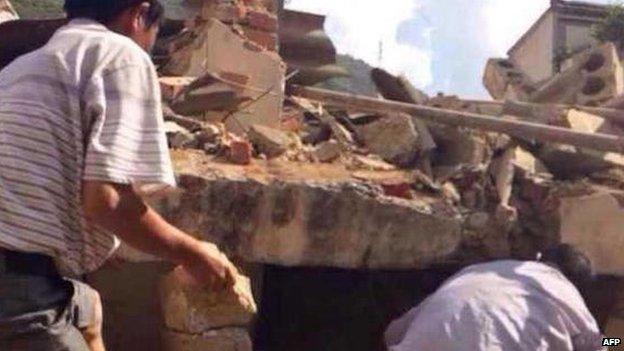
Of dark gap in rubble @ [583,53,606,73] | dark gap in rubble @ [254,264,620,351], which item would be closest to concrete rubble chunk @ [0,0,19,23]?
dark gap in rubble @ [254,264,620,351]

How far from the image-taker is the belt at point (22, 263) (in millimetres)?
1870

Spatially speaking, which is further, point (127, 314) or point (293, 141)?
point (293, 141)

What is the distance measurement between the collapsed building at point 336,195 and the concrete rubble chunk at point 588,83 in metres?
1.09

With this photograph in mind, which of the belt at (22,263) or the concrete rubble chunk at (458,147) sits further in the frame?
the concrete rubble chunk at (458,147)

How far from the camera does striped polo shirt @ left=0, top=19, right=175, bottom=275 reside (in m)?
1.83

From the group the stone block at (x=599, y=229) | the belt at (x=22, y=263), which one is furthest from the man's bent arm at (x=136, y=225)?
the stone block at (x=599, y=229)

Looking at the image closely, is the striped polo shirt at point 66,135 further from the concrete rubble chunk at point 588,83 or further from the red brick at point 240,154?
the concrete rubble chunk at point 588,83

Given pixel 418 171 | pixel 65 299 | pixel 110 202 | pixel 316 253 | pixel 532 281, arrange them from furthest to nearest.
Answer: pixel 418 171
pixel 316 253
pixel 532 281
pixel 65 299
pixel 110 202

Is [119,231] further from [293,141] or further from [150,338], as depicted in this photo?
[293,141]

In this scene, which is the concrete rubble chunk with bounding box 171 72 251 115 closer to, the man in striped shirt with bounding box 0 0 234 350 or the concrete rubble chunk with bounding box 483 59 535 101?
the man in striped shirt with bounding box 0 0 234 350

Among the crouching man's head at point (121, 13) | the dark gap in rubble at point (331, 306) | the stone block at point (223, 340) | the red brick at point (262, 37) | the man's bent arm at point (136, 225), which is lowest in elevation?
the dark gap in rubble at point (331, 306)

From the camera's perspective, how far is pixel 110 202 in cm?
180

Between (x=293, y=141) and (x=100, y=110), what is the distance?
311 centimetres

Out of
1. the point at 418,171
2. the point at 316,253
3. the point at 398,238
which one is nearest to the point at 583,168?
the point at 418,171
